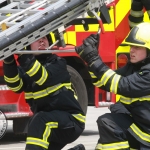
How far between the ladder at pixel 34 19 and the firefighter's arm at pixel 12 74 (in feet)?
1.87

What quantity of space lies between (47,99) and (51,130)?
0.25 meters

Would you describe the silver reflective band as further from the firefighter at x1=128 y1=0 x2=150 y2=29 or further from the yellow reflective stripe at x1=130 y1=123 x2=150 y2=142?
the yellow reflective stripe at x1=130 y1=123 x2=150 y2=142

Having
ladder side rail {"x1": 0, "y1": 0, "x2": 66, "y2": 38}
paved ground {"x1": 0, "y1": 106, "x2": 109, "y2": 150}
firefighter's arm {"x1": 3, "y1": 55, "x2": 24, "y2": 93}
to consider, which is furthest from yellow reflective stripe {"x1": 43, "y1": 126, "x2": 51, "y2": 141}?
paved ground {"x1": 0, "y1": 106, "x2": 109, "y2": 150}

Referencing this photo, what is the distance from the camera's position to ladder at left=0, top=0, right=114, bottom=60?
15.1ft

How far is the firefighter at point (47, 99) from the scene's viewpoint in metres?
5.33

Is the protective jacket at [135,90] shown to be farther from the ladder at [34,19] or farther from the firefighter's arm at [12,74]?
the firefighter's arm at [12,74]

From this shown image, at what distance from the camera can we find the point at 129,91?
489cm

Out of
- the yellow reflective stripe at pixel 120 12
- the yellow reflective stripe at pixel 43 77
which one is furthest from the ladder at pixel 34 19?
the yellow reflective stripe at pixel 120 12

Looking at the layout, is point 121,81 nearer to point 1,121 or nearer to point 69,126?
point 69,126

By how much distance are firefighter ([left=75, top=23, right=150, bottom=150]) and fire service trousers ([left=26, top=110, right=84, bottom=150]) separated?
50 cm

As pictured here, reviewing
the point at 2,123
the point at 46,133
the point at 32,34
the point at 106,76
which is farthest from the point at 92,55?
the point at 2,123

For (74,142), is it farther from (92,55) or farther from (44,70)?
(92,55)

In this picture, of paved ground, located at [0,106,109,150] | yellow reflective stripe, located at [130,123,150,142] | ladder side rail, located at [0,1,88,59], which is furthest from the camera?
paved ground, located at [0,106,109,150]

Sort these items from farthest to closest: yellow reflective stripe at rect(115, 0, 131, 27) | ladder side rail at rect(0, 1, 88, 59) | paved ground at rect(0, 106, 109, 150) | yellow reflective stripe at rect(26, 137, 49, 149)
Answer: yellow reflective stripe at rect(115, 0, 131, 27)
paved ground at rect(0, 106, 109, 150)
yellow reflective stripe at rect(26, 137, 49, 149)
ladder side rail at rect(0, 1, 88, 59)
